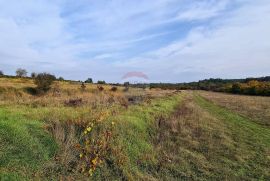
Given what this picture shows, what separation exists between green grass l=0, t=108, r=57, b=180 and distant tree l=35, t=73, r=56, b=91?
36831 mm

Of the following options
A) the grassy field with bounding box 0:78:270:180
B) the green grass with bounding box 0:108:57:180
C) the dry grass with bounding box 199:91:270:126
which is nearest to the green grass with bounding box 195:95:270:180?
the grassy field with bounding box 0:78:270:180

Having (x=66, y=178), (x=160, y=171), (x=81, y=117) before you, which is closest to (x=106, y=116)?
(x=81, y=117)

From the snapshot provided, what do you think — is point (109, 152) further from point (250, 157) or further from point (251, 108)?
point (251, 108)

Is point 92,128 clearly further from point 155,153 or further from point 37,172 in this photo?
point 37,172

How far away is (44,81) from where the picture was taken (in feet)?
150

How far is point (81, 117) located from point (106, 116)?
102 centimetres

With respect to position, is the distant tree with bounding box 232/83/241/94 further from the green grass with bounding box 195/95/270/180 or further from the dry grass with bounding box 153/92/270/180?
the dry grass with bounding box 153/92/270/180

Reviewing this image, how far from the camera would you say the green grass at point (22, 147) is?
663cm

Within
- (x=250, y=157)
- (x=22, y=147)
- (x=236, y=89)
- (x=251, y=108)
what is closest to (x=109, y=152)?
(x=22, y=147)

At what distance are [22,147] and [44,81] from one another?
130 feet

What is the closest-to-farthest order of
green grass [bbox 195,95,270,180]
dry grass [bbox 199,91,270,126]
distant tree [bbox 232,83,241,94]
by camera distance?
green grass [bbox 195,95,270,180]
dry grass [bbox 199,91,270,126]
distant tree [bbox 232,83,241,94]

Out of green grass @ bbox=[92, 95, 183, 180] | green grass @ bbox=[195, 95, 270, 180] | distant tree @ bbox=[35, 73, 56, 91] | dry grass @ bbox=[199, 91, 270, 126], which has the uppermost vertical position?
distant tree @ bbox=[35, 73, 56, 91]

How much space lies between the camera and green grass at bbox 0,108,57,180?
663cm

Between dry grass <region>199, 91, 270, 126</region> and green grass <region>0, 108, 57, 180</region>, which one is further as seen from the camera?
dry grass <region>199, 91, 270, 126</region>
